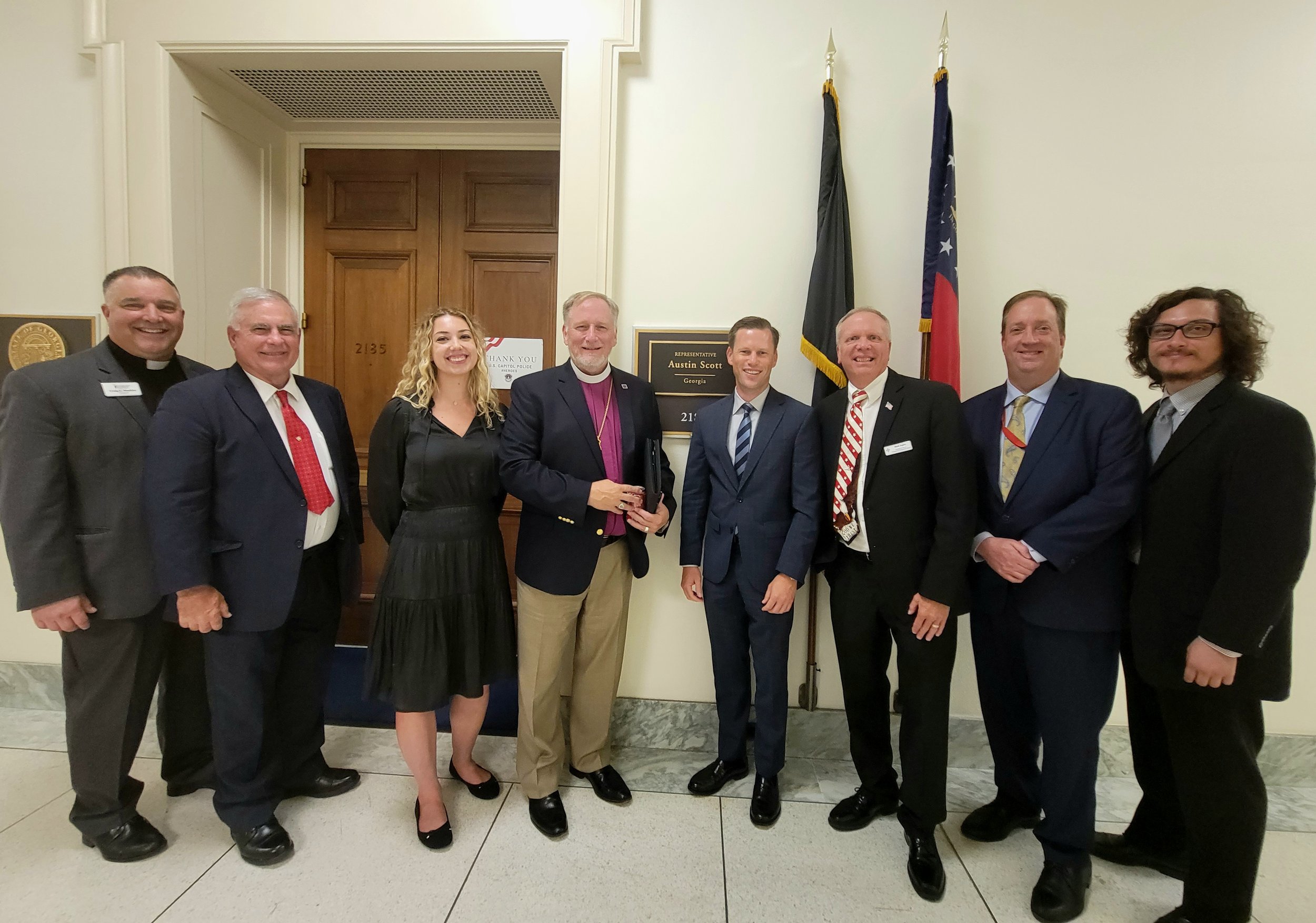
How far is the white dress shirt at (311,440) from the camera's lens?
1.98 metres

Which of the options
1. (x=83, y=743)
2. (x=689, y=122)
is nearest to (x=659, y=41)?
(x=689, y=122)

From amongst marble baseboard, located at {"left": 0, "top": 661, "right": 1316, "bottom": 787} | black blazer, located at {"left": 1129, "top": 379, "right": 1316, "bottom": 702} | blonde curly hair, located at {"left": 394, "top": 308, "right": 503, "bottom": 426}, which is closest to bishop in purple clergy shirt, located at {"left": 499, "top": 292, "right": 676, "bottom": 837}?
blonde curly hair, located at {"left": 394, "top": 308, "right": 503, "bottom": 426}

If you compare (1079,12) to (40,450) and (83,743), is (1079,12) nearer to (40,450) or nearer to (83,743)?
(40,450)

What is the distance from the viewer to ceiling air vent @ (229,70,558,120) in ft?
9.05

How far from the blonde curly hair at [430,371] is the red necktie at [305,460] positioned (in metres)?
0.35

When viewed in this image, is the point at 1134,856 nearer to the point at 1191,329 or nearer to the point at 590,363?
the point at 1191,329

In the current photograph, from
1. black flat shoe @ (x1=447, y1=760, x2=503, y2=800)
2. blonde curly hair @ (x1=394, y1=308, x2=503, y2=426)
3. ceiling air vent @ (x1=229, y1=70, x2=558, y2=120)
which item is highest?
ceiling air vent @ (x1=229, y1=70, x2=558, y2=120)

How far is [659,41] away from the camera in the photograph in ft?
8.40

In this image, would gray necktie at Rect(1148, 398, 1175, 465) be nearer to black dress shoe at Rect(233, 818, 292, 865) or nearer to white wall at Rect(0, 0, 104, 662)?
black dress shoe at Rect(233, 818, 292, 865)

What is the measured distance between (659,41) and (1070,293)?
7.06ft

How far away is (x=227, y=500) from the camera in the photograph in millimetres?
1885

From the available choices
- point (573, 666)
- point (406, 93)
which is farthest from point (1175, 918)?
point (406, 93)

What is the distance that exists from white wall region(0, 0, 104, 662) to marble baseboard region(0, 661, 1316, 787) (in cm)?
329

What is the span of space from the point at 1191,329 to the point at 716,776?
7.42 feet
